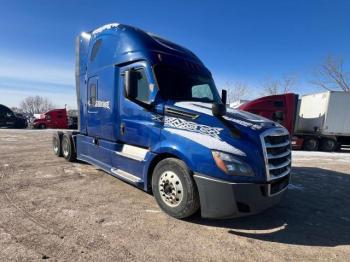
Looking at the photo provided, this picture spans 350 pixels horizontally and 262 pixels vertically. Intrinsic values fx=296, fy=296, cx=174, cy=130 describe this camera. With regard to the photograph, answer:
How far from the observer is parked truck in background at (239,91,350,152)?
16141 mm

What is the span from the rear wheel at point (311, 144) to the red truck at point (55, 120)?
21.3 m

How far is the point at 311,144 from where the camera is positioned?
1762 centimetres

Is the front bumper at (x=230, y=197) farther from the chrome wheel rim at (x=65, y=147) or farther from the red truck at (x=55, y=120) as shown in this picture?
the red truck at (x=55, y=120)

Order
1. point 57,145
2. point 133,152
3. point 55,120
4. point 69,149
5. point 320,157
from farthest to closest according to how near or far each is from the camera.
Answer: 1. point 55,120
2. point 320,157
3. point 57,145
4. point 69,149
5. point 133,152

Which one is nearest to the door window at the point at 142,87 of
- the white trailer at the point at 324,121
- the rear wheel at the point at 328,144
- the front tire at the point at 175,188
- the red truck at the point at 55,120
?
the front tire at the point at 175,188

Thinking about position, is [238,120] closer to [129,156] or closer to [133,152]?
[133,152]

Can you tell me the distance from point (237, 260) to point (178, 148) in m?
1.77

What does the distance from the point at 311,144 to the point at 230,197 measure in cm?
1540

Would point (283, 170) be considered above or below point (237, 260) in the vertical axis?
above

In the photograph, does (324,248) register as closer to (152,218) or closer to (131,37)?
(152,218)

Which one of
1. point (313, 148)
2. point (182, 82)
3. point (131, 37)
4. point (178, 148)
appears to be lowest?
point (313, 148)

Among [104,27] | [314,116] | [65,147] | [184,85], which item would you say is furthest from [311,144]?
[104,27]

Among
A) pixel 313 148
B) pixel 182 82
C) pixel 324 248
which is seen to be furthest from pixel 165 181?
pixel 313 148

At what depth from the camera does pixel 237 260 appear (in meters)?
3.52
